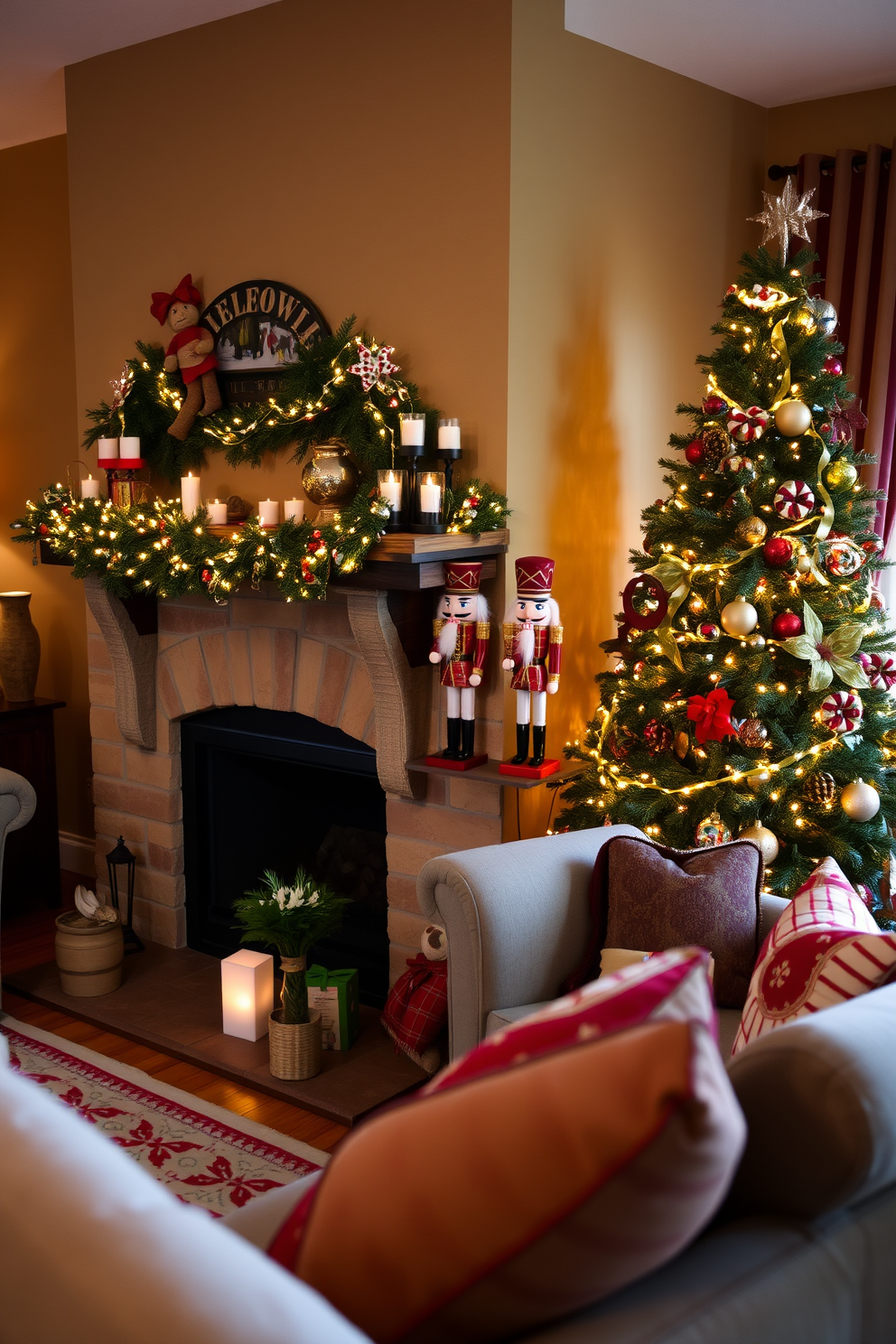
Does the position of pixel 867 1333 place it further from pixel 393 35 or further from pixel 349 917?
pixel 393 35

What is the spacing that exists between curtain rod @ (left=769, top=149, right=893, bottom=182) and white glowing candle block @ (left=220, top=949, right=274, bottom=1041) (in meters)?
2.81

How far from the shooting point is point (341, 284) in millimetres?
3111

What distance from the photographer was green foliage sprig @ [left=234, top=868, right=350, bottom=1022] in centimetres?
293

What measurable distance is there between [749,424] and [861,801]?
91 cm

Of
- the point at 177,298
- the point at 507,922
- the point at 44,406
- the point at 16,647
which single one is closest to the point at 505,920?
the point at 507,922

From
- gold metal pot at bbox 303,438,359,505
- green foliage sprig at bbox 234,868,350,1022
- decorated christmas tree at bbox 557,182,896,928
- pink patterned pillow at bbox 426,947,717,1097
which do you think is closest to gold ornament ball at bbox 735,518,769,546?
decorated christmas tree at bbox 557,182,896,928

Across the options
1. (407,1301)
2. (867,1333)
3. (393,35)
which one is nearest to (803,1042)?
(867,1333)

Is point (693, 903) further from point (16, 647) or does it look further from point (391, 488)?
point (16, 647)

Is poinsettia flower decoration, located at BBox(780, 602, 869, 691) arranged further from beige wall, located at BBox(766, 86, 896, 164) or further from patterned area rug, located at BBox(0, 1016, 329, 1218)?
beige wall, located at BBox(766, 86, 896, 164)

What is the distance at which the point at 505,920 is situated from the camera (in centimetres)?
229

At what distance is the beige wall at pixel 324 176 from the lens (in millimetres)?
2852

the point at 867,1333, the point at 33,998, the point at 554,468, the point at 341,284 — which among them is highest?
the point at 341,284

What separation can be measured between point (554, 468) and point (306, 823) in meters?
1.39

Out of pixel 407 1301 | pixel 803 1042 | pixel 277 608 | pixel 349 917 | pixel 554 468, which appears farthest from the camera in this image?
pixel 349 917
